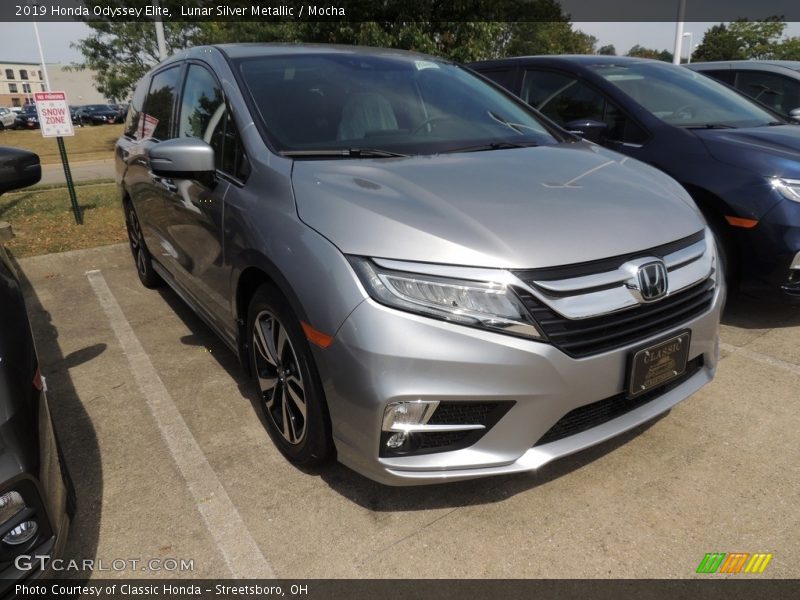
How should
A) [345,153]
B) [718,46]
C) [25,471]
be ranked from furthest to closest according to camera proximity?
[718,46], [345,153], [25,471]

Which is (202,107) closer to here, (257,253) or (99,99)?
(257,253)

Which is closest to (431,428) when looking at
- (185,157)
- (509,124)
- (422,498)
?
(422,498)

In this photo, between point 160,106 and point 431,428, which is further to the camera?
point 160,106

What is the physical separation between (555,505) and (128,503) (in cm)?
168

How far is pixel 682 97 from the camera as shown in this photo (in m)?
4.58

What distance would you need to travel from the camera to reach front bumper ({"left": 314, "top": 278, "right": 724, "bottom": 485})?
6.08 ft

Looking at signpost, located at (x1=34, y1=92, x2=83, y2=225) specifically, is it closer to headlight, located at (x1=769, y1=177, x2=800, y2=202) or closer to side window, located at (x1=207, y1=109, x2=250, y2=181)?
side window, located at (x1=207, y1=109, x2=250, y2=181)

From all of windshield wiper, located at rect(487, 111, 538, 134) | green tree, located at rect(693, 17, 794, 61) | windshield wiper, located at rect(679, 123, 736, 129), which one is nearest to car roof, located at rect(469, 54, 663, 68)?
windshield wiper, located at rect(679, 123, 736, 129)

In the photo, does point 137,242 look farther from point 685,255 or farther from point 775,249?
point 775,249

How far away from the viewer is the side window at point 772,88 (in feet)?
22.1

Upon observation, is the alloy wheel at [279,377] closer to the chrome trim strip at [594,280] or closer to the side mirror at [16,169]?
the chrome trim strip at [594,280]

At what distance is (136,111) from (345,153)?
115 inches

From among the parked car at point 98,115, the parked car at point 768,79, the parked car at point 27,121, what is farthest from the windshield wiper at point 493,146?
the parked car at point 98,115

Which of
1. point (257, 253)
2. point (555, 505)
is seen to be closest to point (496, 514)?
point (555, 505)
